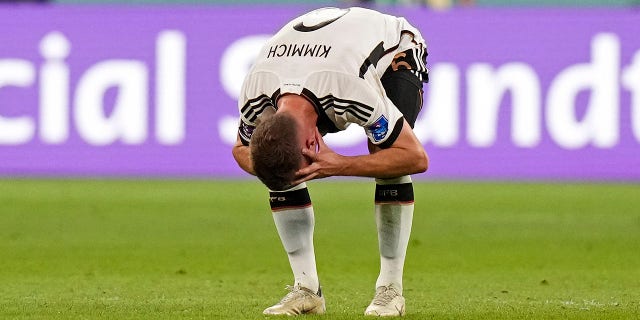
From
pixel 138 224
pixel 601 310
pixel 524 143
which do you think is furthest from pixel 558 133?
pixel 601 310

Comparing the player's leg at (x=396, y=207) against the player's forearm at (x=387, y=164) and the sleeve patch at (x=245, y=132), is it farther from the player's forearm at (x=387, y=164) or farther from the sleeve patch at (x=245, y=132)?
the sleeve patch at (x=245, y=132)

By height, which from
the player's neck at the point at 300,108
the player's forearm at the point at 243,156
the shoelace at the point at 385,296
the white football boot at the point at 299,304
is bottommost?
the white football boot at the point at 299,304

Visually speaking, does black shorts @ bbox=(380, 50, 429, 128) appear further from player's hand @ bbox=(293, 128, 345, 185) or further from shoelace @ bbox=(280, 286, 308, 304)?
shoelace @ bbox=(280, 286, 308, 304)

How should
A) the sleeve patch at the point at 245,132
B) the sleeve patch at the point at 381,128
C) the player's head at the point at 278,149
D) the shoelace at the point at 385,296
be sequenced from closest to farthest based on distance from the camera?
the player's head at the point at 278,149
the sleeve patch at the point at 381,128
the sleeve patch at the point at 245,132
the shoelace at the point at 385,296

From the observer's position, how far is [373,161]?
18.0ft

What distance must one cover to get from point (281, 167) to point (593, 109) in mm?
8791

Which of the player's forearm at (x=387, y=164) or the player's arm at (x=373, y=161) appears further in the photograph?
the player's forearm at (x=387, y=164)

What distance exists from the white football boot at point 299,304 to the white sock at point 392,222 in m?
0.27

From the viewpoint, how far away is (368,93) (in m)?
5.61

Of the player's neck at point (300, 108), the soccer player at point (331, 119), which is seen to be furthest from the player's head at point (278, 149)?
the player's neck at point (300, 108)

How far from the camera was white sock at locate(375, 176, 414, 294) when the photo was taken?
20.0 feet

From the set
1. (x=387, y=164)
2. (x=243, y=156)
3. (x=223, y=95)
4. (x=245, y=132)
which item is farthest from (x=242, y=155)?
(x=223, y=95)

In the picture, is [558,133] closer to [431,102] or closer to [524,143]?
[524,143]

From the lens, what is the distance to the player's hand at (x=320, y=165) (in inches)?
208
